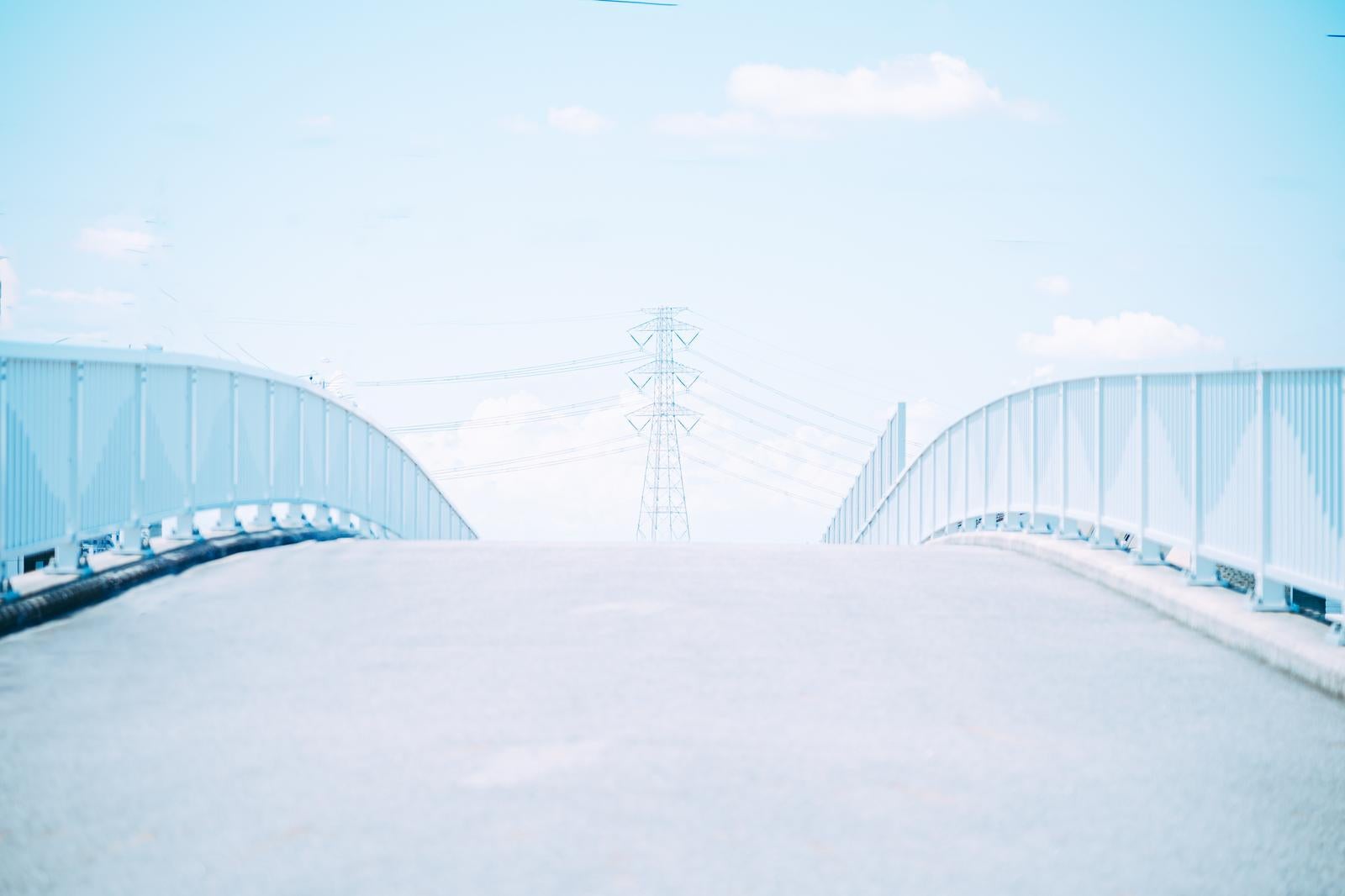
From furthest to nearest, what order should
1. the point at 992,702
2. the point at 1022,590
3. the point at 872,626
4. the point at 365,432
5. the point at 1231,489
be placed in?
the point at 365,432, the point at 1022,590, the point at 1231,489, the point at 872,626, the point at 992,702

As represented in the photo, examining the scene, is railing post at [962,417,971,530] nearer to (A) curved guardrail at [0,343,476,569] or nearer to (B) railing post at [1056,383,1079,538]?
(B) railing post at [1056,383,1079,538]

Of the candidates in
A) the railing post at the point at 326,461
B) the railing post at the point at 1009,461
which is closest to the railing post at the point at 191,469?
the railing post at the point at 326,461

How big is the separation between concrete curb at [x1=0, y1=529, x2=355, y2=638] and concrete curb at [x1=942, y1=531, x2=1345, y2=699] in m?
7.60

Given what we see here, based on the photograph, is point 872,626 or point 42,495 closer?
point 872,626

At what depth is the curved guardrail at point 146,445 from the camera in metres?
9.45

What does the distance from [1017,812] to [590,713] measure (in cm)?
211

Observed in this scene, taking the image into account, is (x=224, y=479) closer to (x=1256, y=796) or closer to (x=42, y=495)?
(x=42, y=495)

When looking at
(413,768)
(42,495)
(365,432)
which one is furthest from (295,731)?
(365,432)

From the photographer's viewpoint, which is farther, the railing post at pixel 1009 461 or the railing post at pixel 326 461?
the railing post at pixel 326 461

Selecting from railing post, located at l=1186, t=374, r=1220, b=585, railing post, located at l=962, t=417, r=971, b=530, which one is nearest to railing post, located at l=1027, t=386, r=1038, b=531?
railing post, located at l=962, t=417, r=971, b=530

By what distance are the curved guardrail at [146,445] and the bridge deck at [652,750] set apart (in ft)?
3.57

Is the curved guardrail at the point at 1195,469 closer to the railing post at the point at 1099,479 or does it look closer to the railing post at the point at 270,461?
the railing post at the point at 1099,479

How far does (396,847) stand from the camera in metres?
4.51

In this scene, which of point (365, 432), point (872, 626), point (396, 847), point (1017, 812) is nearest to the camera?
point (396, 847)
